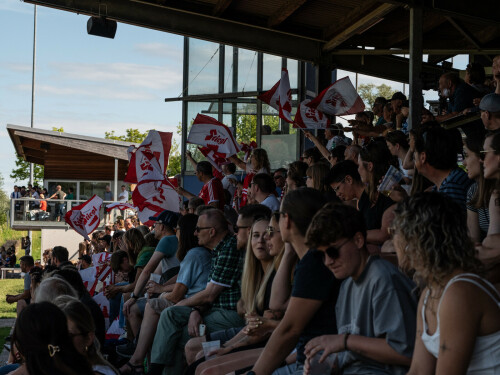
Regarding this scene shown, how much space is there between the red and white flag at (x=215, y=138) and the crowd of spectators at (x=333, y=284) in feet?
15.1

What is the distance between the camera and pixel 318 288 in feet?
13.6

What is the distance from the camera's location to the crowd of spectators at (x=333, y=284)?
3.10 metres

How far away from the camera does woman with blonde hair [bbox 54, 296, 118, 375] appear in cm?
437

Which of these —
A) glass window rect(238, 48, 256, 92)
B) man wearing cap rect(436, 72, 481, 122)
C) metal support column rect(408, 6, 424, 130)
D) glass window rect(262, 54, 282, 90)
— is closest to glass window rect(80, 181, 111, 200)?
glass window rect(238, 48, 256, 92)

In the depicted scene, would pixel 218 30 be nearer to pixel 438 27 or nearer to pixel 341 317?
pixel 438 27

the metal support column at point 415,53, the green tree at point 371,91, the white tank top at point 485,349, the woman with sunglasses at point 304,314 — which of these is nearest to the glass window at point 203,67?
the metal support column at point 415,53

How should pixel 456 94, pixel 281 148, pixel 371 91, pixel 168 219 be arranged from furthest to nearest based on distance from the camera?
pixel 371 91, pixel 281 148, pixel 168 219, pixel 456 94

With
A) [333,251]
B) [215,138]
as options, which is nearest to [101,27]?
[215,138]

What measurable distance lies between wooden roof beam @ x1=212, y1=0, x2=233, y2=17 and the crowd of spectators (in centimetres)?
515

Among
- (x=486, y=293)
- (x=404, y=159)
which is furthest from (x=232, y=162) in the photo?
(x=486, y=293)

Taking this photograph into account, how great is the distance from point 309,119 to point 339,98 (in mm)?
652

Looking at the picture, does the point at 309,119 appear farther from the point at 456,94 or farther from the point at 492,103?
the point at 492,103

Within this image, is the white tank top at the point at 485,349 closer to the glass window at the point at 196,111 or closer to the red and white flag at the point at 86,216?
the red and white flag at the point at 86,216

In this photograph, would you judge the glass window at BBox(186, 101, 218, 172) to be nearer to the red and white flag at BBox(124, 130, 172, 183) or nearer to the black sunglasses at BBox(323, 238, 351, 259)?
the red and white flag at BBox(124, 130, 172, 183)
